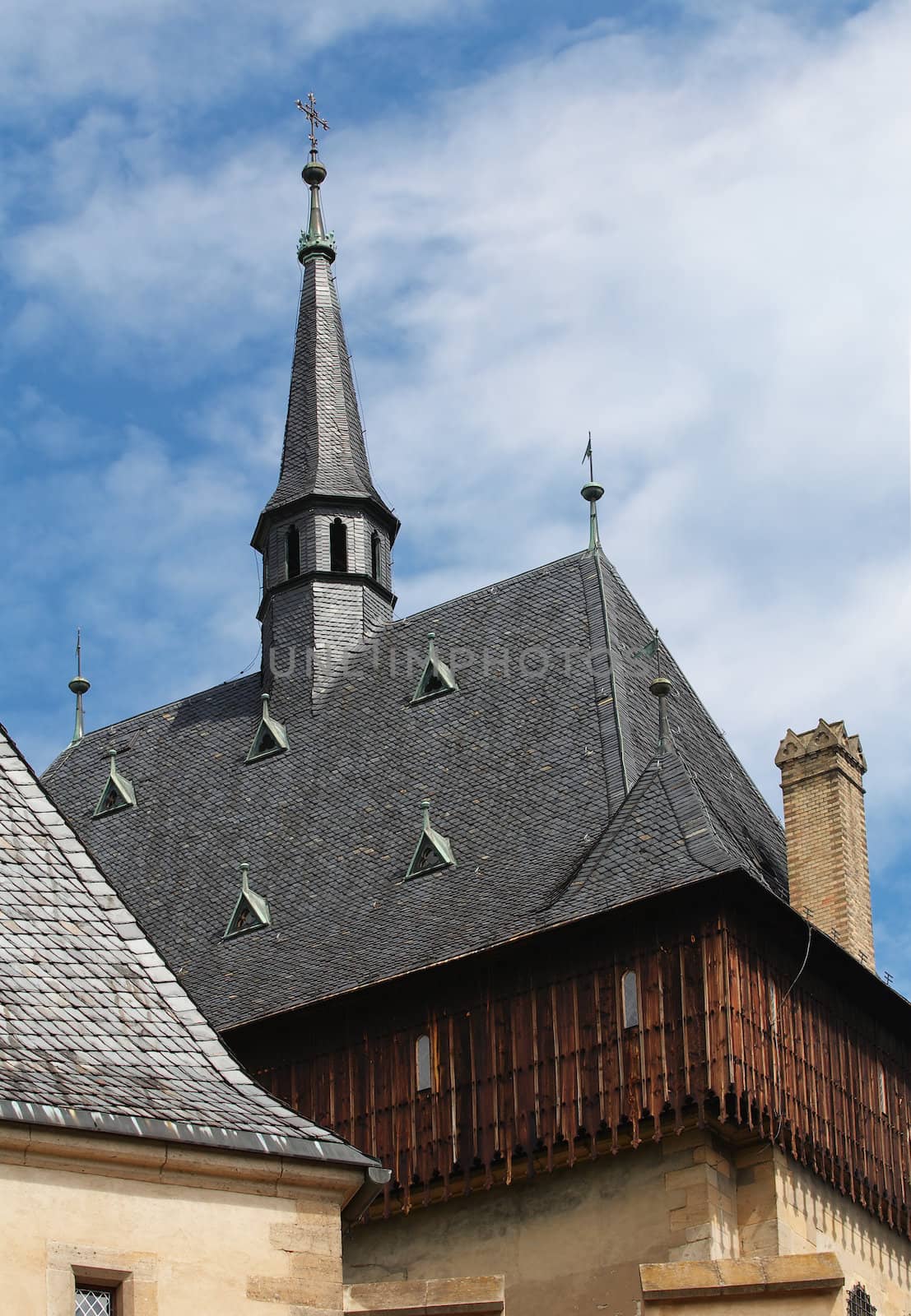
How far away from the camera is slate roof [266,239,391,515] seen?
35.1 m

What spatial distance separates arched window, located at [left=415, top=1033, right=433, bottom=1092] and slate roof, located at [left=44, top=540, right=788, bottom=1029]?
28.1 inches

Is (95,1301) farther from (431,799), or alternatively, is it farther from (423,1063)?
(431,799)

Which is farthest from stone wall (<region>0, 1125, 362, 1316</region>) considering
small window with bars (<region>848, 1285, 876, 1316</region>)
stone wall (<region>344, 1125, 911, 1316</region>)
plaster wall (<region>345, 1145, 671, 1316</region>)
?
small window with bars (<region>848, 1285, 876, 1316</region>)

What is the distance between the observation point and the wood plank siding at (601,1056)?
963 inches

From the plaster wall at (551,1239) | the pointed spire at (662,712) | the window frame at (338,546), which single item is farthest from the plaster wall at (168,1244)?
the window frame at (338,546)

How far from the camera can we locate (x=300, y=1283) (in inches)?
525

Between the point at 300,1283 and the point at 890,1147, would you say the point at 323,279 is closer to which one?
the point at 890,1147

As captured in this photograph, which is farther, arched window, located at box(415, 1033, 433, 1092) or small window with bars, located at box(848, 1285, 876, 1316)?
arched window, located at box(415, 1033, 433, 1092)

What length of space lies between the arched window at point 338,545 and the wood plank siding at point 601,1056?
899 centimetres

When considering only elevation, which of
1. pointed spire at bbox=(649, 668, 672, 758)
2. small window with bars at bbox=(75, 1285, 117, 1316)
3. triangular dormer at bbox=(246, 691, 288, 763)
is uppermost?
triangular dormer at bbox=(246, 691, 288, 763)

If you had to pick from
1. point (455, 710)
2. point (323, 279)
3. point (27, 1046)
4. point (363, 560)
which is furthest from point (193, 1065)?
point (323, 279)

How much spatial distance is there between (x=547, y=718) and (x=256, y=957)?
168 inches

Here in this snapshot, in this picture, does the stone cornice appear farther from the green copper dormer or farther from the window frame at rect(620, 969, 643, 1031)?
the green copper dormer

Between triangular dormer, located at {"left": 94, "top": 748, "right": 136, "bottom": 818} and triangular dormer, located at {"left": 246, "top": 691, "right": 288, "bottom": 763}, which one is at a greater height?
triangular dormer, located at {"left": 246, "top": 691, "right": 288, "bottom": 763}
